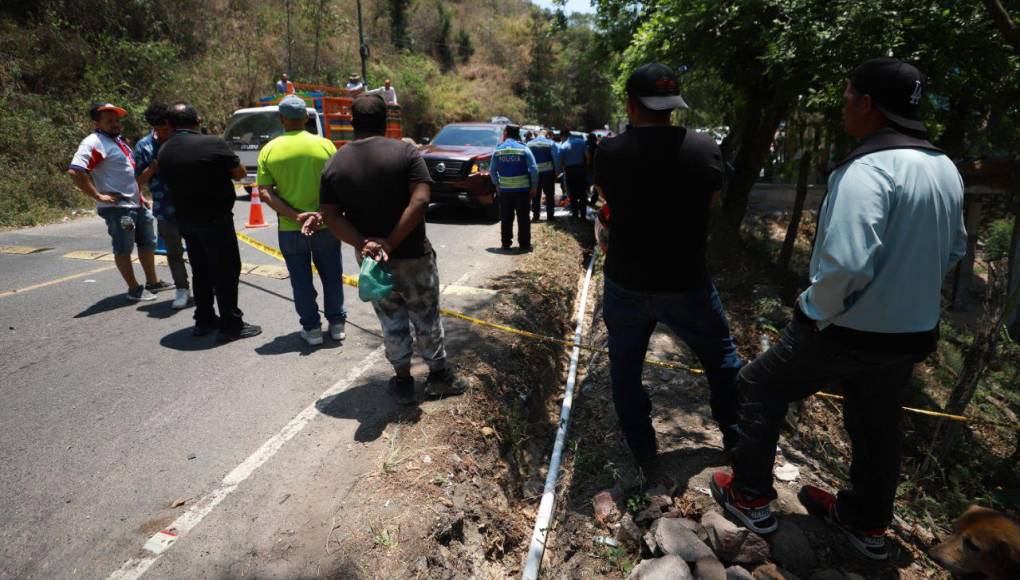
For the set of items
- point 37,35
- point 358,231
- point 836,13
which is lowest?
point 358,231

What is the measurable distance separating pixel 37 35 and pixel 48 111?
121 inches

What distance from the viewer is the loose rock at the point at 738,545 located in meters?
2.69

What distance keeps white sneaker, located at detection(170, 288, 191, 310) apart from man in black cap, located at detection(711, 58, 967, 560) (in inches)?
217

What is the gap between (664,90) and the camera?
282 cm

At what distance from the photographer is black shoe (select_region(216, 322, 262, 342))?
5.13 meters

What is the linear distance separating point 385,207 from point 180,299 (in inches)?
143

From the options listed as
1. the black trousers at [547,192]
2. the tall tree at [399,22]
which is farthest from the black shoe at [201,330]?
the tall tree at [399,22]

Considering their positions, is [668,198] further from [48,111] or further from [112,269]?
[48,111]

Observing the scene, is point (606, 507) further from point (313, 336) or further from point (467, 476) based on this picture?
point (313, 336)

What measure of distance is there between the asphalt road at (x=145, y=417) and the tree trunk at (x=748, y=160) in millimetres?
6311

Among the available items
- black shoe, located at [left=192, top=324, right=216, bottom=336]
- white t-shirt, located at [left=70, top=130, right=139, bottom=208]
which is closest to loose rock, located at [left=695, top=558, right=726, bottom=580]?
black shoe, located at [left=192, top=324, right=216, bottom=336]

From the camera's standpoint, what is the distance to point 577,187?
37.1 feet

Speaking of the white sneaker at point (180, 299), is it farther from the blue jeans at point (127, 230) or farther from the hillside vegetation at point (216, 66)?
the hillside vegetation at point (216, 66)

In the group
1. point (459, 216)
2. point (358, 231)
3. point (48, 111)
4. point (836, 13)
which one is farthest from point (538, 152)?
point (48, 111)
